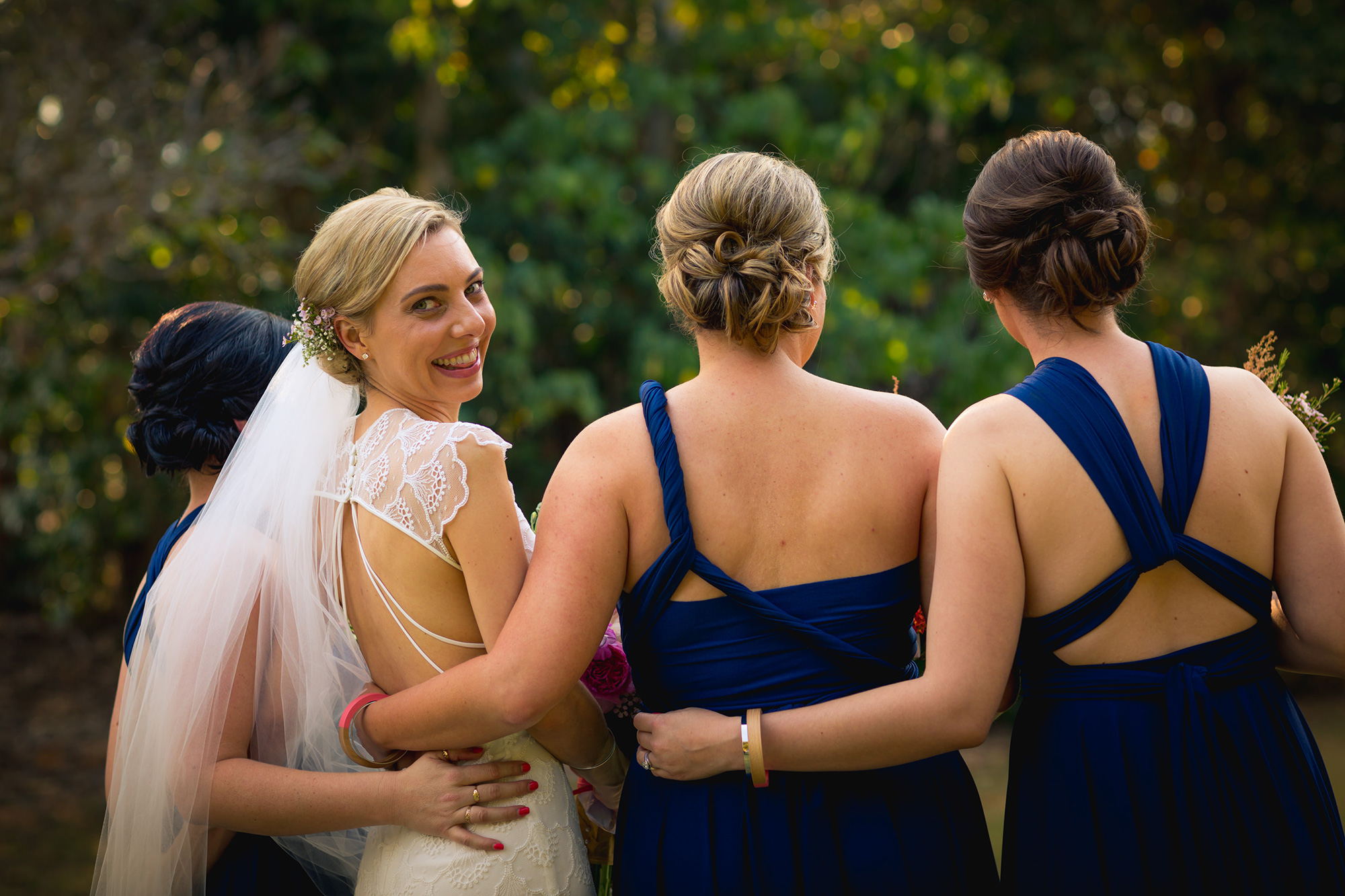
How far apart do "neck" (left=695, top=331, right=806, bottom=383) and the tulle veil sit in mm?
897

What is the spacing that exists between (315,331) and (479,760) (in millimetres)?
1041

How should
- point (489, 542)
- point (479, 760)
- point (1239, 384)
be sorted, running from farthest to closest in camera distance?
point (479, 760)
point (489, 542)
point (1239, 384)

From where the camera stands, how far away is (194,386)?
2.59m

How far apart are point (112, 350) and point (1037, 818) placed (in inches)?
300

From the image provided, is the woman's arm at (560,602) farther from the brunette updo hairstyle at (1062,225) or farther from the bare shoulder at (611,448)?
the brunette updo hairstyle at (1062,225)

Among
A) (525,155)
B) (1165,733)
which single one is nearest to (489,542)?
(1165,733)

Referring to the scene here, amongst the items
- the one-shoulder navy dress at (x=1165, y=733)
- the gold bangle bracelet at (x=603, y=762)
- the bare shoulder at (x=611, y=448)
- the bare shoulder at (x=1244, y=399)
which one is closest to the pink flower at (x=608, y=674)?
the gold bangle bracelet at (x=603, y=762)

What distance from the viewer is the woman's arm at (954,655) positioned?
1.92 m

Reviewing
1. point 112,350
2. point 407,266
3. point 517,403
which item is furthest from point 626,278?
point 407,266

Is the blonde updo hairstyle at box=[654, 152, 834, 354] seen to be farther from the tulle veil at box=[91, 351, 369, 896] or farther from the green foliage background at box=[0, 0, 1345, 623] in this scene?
the green foliage background at box=[0, 0, 1345, 623]

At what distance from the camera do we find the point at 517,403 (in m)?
6.83

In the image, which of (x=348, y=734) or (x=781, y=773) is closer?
(x=781, y=773)

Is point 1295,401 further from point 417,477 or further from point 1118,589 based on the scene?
point 417,477

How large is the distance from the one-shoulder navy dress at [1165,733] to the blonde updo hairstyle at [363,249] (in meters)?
1.34
